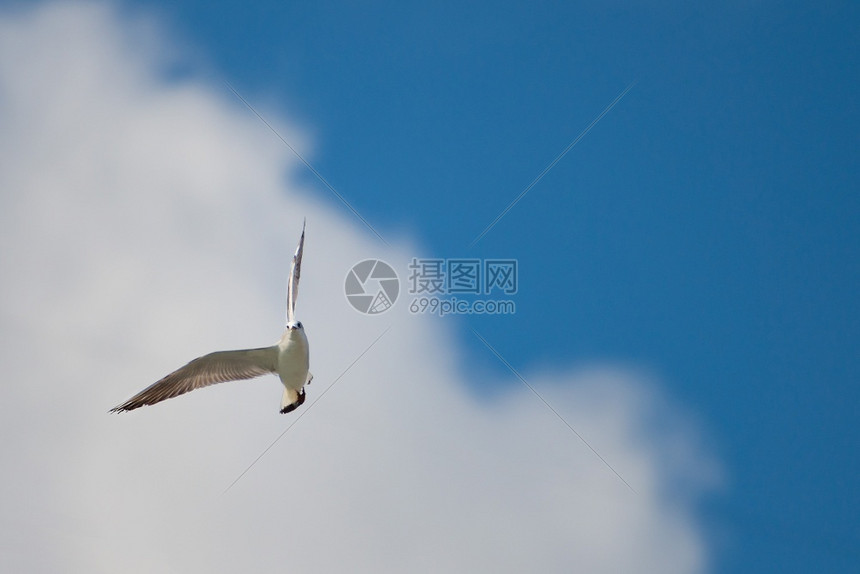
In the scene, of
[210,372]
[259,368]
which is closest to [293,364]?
[259,368]

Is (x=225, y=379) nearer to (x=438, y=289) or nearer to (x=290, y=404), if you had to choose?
(x=290, y=404)

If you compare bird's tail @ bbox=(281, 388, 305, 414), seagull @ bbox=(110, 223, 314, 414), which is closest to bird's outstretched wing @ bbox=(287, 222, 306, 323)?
seagull @ bbox=(110, 223, 314, 414)

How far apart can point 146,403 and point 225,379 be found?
1.18m

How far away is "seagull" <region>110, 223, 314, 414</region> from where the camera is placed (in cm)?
1359

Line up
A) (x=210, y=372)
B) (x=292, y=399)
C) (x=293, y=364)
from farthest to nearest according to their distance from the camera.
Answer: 1. (x=292, y=399)
2. (x=210, y=372)
3. (x=293, y=364)

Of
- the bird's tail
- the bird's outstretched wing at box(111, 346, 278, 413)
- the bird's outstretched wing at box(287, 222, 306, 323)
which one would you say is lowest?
the bird's outstretched wing at box(111, 346, 278, 413)

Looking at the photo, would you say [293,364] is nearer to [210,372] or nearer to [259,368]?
[259,368]

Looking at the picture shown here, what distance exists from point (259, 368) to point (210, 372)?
2.35 feet

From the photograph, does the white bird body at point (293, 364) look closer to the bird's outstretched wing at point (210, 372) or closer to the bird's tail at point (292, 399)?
the bird's tail at point (292, 399)

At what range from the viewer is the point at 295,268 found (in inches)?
544

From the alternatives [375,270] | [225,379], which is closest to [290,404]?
[225,379]

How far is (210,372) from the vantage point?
1404cm

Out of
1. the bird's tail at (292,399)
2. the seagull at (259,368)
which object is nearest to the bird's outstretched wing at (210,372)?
the seagull at (259,368)

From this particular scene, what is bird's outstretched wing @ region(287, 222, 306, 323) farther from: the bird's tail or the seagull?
the bird's tail
